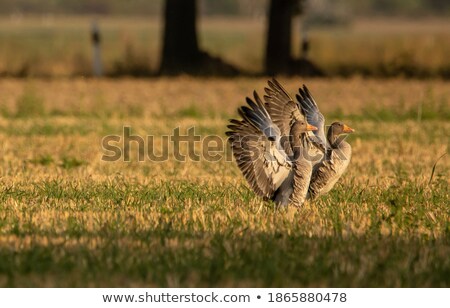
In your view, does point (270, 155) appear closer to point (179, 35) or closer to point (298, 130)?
point (298, 130)

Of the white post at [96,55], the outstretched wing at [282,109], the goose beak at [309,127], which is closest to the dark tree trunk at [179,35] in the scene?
the white post at [96,55]

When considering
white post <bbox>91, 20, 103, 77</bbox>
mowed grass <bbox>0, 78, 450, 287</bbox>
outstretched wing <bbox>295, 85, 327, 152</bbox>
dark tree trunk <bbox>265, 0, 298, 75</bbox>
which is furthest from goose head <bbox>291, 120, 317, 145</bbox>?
dark tree trunk <bbox>265, 0, 298, 75</bbox>

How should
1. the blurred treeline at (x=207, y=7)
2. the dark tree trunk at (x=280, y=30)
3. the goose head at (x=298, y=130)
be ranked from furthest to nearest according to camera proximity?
the blurred treeline at (x=207, y=7)
the dark tree trunk at (x=280, y=30)
the goose head at (x=298, y=130)

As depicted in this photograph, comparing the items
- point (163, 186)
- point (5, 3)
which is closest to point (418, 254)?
point (163, 186)

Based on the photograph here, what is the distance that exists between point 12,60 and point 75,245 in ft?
74.9

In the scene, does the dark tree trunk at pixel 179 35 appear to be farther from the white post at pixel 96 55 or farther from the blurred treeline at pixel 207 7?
the blurred treeline at pixel 207 7

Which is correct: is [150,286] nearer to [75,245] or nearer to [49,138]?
[75,245]

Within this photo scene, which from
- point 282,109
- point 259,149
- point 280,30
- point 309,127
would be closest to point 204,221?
point 259,149

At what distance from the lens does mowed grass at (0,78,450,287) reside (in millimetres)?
7336

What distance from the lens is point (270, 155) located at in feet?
30.9

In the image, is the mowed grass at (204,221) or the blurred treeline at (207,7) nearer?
the mowed grass at (204,221)

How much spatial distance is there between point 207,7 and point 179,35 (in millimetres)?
93275

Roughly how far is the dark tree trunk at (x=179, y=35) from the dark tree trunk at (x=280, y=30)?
188 cm

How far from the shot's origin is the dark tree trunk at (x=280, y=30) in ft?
95.8
